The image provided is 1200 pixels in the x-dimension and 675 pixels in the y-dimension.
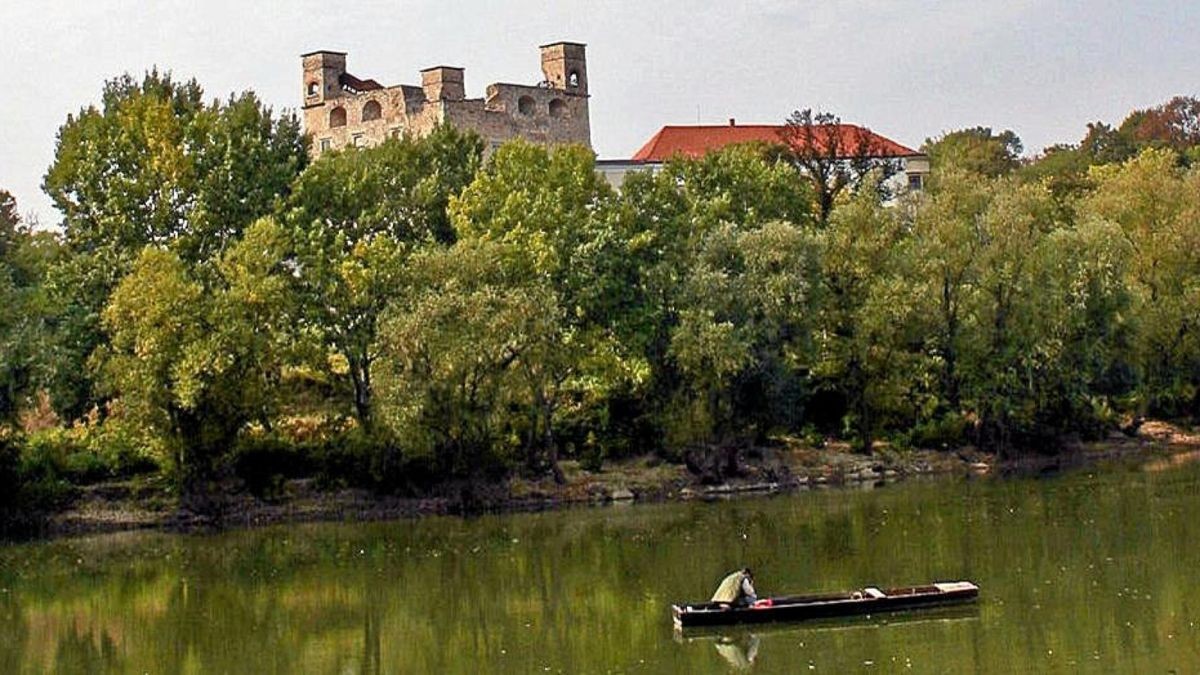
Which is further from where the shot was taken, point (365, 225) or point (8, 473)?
point (365, 225)

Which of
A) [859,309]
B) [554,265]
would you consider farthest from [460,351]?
[859,309]

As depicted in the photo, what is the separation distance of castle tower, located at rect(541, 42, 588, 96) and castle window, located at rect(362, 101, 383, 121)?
30.5 feet

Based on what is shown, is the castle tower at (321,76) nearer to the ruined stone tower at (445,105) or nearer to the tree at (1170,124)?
the ruined stone tower at (445,105)

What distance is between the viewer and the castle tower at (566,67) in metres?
92.1

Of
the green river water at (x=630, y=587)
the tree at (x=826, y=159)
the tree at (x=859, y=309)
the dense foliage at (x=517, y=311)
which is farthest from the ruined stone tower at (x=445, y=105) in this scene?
the green river water at (x=630, y=587)

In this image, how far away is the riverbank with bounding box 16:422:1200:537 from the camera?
5256cm

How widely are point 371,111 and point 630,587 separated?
188ft

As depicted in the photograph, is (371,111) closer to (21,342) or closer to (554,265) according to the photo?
(554,265)

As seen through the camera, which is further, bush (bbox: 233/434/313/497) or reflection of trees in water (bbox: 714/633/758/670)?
bush (bbox: 233/434/313/497)

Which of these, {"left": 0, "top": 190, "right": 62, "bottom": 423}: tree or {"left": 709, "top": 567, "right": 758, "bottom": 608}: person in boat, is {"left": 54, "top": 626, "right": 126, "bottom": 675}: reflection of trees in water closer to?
{"left": 709, "top": 567, "right": 758, "bottom": 608}: person in boat

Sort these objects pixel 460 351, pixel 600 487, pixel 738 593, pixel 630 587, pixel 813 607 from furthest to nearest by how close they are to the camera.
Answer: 1. pixel 600 487
2. pixel 460 351
3. pixel 630 587
4. pixel 738 593
5. pixel 813 607

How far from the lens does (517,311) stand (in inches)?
2080

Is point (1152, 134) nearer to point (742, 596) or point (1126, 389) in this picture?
point (1126, 389)

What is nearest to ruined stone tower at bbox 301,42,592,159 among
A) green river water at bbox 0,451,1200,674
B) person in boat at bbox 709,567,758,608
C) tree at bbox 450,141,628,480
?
tree at bbox 450,141,628,480
